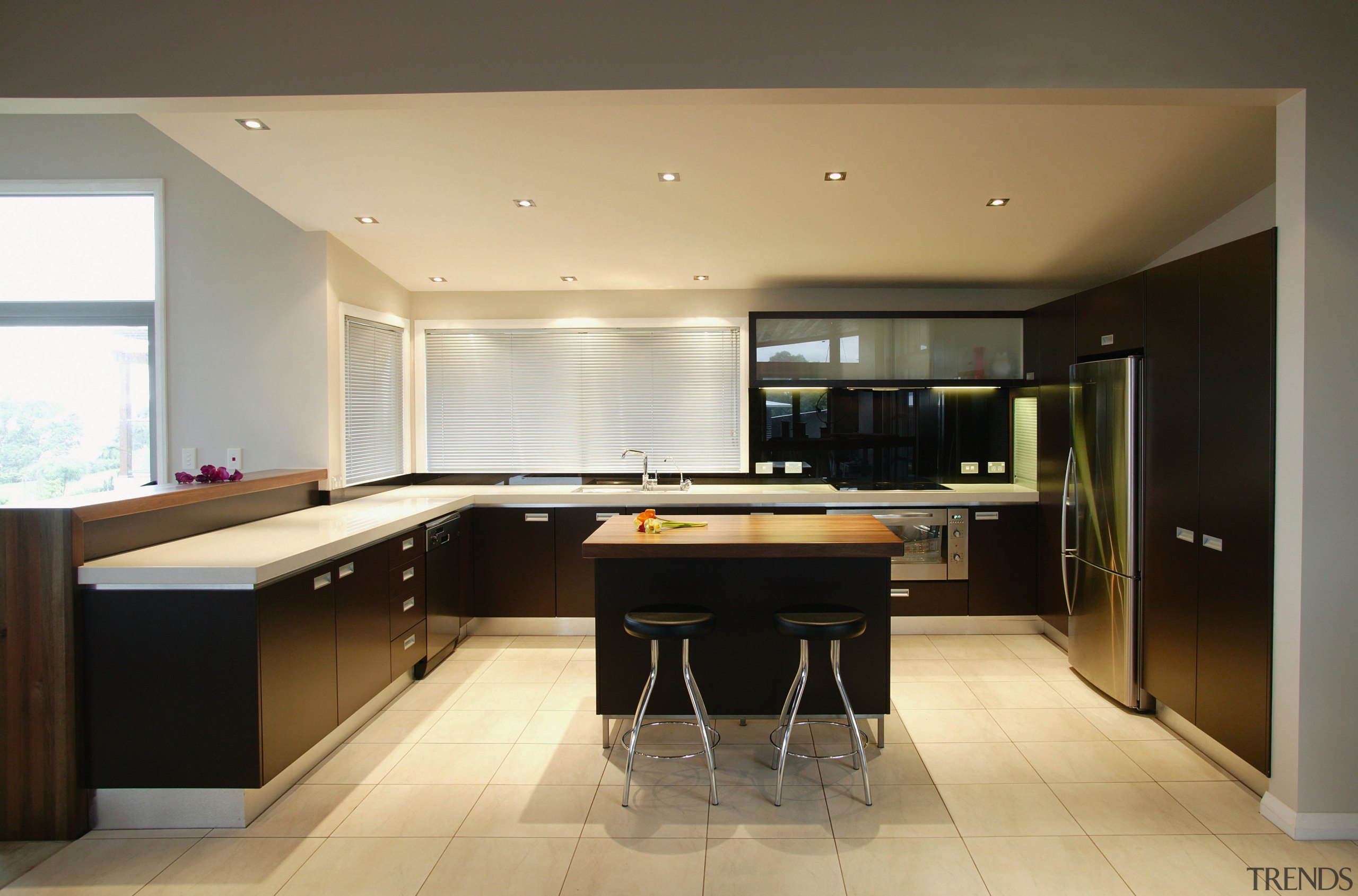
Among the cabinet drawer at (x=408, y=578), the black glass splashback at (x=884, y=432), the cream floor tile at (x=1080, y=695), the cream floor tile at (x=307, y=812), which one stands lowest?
the cream floor tile at (x=307, y=812)

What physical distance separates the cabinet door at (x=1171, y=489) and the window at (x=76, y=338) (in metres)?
5.31

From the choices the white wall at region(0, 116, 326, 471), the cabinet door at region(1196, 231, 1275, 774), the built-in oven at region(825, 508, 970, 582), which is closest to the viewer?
the cabinet door at region(1196, 231, 1275, 774)

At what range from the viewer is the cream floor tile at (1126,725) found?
295 cm

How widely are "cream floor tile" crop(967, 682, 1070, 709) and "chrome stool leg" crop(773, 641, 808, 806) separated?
1.15m

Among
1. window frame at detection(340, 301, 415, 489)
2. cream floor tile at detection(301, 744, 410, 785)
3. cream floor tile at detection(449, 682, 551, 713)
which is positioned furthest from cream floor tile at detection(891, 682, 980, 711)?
window frame at detection(340, 301, 415, 489)

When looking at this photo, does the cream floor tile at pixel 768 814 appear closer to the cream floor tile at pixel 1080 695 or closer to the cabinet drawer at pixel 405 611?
the cream floor tile at pixel 1080 695

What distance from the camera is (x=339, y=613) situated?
2805 mm

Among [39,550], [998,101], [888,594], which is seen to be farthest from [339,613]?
[998,101]

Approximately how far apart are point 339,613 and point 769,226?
281 cm

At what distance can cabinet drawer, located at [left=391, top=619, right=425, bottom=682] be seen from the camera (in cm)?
332

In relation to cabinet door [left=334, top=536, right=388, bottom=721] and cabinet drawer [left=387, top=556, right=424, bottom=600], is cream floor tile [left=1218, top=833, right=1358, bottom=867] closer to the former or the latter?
cabinet door [left=334, top=536, right=388, bottom=721]

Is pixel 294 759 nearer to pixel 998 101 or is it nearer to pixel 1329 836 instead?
pixel 998 101

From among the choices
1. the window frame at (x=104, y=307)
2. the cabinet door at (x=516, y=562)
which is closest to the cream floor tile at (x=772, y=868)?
the cabinet door at (x=516, y=562)

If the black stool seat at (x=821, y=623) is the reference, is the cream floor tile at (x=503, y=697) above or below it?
below
